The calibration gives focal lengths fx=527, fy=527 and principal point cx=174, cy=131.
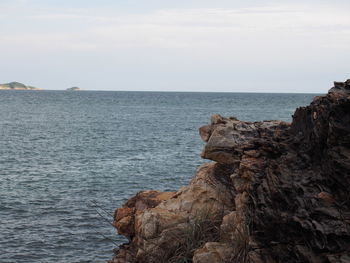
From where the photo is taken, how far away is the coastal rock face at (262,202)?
855cm

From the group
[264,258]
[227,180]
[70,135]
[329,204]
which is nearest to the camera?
[329,204]

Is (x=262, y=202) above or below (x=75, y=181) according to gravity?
above

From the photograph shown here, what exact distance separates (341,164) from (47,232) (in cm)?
1580

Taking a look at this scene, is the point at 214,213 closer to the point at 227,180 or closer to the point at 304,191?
the point at 227,180

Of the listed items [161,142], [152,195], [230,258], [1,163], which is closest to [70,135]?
[161,142]

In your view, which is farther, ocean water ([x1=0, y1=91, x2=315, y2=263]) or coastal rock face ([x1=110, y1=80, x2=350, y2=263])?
ocean water ([x1=0, y1=91, x2=315, y2=263])

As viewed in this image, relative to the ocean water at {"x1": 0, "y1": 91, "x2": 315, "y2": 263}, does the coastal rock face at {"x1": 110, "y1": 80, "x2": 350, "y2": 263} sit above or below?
above

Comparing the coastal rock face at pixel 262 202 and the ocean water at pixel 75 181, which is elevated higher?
the coastal rock face at pixel 262 202

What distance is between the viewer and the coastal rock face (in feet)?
28.0

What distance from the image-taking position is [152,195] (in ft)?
46.1

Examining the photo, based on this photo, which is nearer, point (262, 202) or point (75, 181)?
point (262, 202)

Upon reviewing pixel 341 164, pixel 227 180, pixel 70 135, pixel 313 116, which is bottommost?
pixel 70 135

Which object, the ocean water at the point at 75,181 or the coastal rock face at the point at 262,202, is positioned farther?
the ocean water at the point at 75,181

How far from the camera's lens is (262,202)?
9594 millimetres
